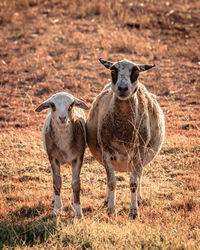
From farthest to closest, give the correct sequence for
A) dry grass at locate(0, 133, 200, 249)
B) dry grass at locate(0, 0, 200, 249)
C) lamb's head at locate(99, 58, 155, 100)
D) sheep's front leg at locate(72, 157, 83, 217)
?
sheep's front leg at locate(72, 157, 83, 217), lamb's head at locate(99, 58, 155, 100), dry grass at locate(0, 0, 200, 249), dry grass at locate(0, 133, 200, 249)

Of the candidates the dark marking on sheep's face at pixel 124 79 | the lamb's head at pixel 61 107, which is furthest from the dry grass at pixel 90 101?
the dark marking on sheep's face at pixel 124 79

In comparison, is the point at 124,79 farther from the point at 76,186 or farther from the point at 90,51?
the point at 90,51

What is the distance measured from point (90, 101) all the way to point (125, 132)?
6038 millimetres

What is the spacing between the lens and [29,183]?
7746mm

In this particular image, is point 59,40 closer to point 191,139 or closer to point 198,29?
point 198,29

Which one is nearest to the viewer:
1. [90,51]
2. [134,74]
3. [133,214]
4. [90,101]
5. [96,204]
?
[134,74]

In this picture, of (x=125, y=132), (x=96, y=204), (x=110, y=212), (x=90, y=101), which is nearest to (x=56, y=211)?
(x=110, y=212)

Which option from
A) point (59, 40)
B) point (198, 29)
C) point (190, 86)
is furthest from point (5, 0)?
point (190, 86)

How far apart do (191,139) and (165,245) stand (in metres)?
4.99

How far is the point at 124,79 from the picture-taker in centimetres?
593

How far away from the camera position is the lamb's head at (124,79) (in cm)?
586

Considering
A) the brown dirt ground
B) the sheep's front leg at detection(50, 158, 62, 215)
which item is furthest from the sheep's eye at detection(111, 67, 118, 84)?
the brown dirt ground

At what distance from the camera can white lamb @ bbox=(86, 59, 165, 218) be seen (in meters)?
6.17

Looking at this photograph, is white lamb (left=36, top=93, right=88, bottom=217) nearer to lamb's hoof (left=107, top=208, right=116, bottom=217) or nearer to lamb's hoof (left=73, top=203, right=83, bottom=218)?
lamb's hoof (left=73, top=203, right=83, bottom=218)
